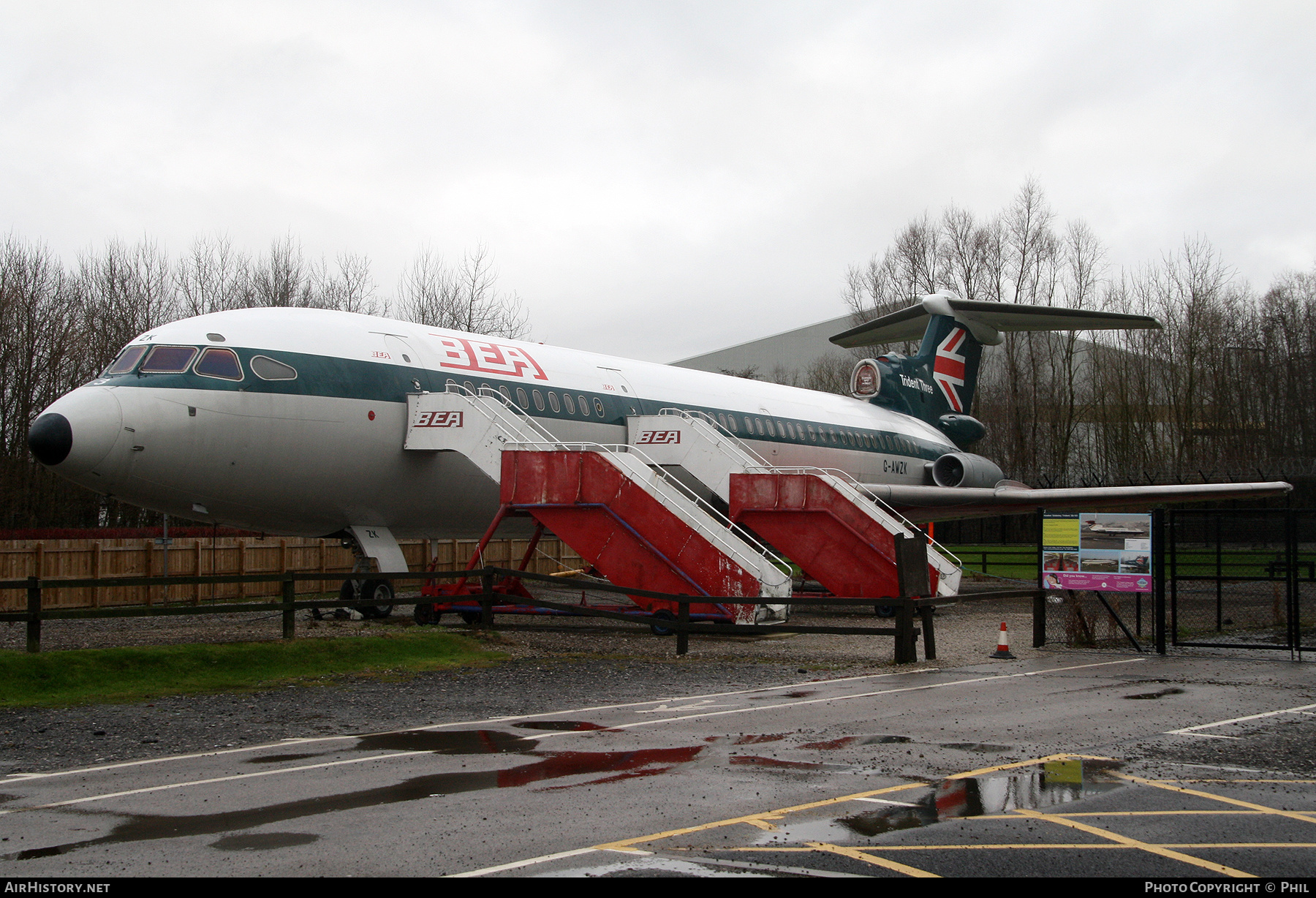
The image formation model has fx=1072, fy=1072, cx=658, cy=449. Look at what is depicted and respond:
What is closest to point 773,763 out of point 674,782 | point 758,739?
point 674,782

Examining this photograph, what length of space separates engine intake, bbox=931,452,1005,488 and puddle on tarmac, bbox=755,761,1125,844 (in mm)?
25501

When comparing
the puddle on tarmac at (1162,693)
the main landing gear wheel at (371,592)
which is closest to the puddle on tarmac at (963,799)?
the puddle on tarmac at (1162,693)

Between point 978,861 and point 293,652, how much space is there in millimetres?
10832

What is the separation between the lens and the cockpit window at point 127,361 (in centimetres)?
1631

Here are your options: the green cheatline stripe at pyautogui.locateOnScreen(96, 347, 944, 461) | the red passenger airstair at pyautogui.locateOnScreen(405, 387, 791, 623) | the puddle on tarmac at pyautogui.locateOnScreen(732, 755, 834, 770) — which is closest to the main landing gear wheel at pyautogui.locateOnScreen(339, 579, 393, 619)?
the red passenger airstair at pyautogui.locateOnScreen(405, 387, 791, 623)

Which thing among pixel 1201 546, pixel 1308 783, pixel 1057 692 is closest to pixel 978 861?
pixel 1308 783

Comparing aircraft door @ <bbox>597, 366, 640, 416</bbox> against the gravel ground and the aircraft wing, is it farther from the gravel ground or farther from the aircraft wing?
the aircraft wing

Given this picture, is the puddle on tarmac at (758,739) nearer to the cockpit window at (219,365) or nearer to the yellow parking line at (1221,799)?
the yellow parking line at (1221,799)

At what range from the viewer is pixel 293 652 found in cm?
1420

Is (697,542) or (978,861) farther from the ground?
(697,542)

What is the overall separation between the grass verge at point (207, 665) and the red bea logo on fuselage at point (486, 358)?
5.79m

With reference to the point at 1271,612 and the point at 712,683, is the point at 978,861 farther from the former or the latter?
the point at 1271,612

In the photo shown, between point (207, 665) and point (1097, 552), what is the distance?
1307 cm

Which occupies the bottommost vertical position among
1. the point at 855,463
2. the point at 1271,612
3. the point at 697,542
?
the point at 1271,612
